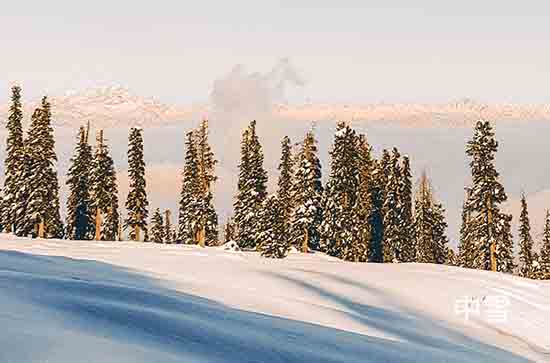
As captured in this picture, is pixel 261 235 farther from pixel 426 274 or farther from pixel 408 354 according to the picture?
pixel 408 354

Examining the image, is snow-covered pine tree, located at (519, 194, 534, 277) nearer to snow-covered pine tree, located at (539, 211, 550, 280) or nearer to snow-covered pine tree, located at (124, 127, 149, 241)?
snow-covered pine tree, located at (539, 211, 550, 280)

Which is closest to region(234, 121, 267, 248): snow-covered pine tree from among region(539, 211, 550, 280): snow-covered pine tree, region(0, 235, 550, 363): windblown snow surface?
region(539, 211, 550, 280): snow-covered pine tree

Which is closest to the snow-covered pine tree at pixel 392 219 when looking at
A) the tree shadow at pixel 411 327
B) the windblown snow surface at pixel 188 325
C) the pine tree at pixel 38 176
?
the pine tree at pixel 38 176

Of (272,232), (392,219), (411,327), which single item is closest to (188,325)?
(411,327)

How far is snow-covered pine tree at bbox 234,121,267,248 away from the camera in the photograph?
264 ft

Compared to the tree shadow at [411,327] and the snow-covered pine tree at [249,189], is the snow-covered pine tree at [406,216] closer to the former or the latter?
the snow-covered pine tree at [249,189]

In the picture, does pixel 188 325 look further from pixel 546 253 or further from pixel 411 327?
pixel 546 253

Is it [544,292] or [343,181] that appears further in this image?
[343,181]

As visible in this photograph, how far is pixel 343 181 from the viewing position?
7425 cm

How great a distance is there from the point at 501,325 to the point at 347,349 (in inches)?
833

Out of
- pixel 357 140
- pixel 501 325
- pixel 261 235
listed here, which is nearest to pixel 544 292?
pixel 501 325

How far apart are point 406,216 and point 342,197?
362 inches

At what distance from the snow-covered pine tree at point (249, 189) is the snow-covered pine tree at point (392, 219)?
13.4m

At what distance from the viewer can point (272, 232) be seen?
64312mm
